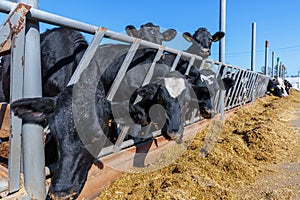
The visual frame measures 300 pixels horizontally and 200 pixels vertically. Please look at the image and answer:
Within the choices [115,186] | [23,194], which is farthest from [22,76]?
[115,186]

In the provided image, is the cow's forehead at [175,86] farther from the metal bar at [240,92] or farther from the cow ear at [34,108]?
the metal bar at [240,92]

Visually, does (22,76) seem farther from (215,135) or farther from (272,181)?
(215,135)

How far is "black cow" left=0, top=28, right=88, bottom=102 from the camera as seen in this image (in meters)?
2.44

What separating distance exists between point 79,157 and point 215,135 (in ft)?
10.7

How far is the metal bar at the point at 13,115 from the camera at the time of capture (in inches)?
61.8

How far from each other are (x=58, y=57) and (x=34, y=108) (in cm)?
111

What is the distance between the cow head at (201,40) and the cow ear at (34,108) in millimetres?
4303

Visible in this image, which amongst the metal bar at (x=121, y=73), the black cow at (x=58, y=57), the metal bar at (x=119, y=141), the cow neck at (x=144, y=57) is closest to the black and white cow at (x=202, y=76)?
the cow neck at (x=144, y=57)

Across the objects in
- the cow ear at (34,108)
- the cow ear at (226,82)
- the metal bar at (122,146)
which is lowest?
the metal bar at (122,146)

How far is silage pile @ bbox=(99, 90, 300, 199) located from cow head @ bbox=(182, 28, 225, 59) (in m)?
1.92

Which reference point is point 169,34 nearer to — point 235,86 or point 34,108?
point 235,86

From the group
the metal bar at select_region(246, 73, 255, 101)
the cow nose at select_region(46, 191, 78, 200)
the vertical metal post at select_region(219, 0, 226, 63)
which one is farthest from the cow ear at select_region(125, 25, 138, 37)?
the metal bar at select_region(246, 73, 255, 101)

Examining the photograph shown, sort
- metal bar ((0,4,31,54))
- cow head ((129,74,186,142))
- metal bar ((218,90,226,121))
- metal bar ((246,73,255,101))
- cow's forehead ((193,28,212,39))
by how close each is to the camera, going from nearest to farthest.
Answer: metal bar ((0,4,31,54)) < cow head ((129,74,186,142)) < metal bar ((218,90,226,121)) < cow's forehead ((193,28,212,39)) < metal bar ((246,73,255,101))

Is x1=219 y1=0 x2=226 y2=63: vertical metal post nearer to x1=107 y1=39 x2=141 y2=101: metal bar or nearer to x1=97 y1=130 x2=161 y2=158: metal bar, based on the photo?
x1=97 y1=130 x2=161 y2=158: metal bar
